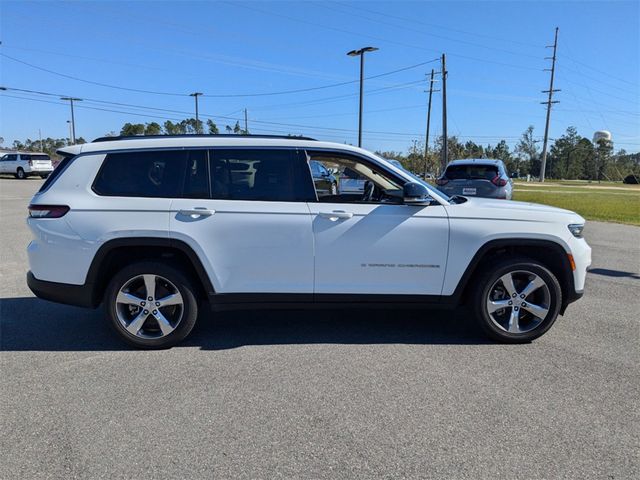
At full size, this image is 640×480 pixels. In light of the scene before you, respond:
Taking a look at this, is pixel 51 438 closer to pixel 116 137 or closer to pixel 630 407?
pixel 116 137

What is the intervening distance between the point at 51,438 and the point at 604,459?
10.6 feet

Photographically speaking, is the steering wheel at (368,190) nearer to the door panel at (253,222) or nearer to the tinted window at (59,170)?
the door panel at (253,222)

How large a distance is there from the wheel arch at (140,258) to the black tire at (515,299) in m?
2.42

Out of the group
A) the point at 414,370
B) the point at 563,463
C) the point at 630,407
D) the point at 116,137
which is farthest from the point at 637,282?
the point at 116,137

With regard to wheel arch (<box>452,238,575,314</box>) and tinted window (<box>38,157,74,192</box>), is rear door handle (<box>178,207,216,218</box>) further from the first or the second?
wheel arch (<box>452,238,575,314</box>)

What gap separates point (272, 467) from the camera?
261 cm

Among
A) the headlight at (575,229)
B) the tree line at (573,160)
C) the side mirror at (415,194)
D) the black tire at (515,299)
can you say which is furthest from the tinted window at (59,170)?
the tree line at (573,160)

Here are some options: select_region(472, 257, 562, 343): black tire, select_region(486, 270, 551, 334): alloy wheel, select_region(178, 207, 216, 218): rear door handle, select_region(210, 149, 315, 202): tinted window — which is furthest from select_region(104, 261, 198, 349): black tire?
select_region(486, 270, 551, 334): alloy wheel

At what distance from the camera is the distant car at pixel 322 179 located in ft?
14.0

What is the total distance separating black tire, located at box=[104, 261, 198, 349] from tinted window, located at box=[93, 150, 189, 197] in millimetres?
637

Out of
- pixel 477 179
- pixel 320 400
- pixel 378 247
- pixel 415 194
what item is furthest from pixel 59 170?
pixel 477 179

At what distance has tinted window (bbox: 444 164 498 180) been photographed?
1230 centimetres

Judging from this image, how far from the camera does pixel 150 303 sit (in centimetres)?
418

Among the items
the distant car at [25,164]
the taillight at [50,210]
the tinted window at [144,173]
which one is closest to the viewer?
the taillight at [50,210]
